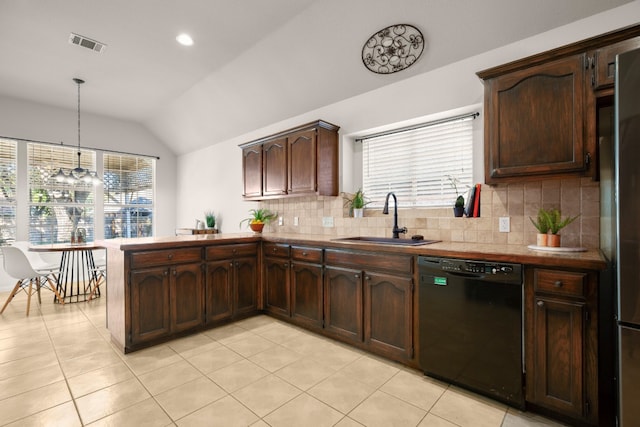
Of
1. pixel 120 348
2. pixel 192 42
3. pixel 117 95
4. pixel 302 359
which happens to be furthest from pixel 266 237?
pixel 117 95

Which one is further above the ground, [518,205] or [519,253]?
[518,205]

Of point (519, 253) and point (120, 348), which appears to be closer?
point (519, 253)

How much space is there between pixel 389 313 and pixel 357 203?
1410mm

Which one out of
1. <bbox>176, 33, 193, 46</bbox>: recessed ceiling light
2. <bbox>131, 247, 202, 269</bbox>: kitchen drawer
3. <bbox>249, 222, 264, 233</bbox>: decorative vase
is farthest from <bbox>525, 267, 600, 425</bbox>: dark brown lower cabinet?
<bbox>176, 33, 193, 46</bbox>: recessed ceiling light

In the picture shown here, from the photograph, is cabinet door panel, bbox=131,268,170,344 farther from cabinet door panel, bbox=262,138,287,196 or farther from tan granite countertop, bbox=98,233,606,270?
cabinet door panel, bbox=262,138,287,196

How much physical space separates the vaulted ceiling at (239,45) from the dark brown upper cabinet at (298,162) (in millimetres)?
494

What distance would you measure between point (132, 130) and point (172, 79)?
2567 mm

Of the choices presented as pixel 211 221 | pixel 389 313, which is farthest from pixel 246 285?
pixel 211 221

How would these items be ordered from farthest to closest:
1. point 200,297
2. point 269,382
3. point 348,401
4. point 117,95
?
point 117,95
point 200,297
point 269,382
point 348,401

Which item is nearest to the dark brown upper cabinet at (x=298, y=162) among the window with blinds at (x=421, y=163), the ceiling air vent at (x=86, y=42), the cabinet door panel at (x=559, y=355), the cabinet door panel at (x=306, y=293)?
the window with blinds at (x=421, y=163)

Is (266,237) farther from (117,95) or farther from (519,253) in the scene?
(117,95)

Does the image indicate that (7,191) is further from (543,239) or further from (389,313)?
(543,239)

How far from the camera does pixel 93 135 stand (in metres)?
5.75

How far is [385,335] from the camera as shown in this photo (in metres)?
2.40
